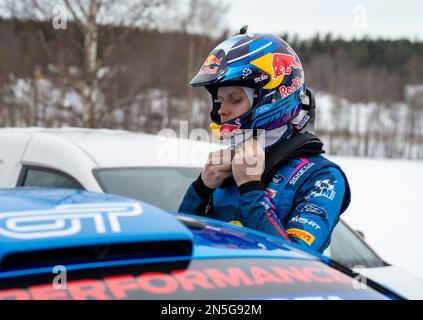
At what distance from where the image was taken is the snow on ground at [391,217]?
830 centimetres

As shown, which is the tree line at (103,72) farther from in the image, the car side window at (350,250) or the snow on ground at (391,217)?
the car side window at (350,250)

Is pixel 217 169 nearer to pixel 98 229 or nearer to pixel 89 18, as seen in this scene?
pixel 98 229

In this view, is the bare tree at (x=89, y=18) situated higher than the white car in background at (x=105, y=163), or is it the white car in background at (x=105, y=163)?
the bare tree at (x=89, y=18)

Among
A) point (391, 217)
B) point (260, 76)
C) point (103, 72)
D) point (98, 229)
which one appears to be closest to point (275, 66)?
point (260, 76)

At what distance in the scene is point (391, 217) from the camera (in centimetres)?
1296

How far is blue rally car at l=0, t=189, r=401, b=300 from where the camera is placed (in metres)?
1.15

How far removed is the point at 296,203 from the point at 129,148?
7.10 feet

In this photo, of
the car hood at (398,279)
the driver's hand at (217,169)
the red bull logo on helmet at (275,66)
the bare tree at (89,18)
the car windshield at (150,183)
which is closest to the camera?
the driver's hand at (217,169)

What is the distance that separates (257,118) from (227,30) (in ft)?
73.3

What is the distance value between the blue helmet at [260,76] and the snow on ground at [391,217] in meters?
4.86

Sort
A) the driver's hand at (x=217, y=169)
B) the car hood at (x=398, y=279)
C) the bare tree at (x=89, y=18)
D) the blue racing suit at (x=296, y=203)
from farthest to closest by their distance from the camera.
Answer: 1. the bare tree at (x=89, y=18)
2. the car hood at (x=398, y=279)
3. the driver's hand at (x=217, y=169)
4. the blue racing suit at (x=296, y=203)

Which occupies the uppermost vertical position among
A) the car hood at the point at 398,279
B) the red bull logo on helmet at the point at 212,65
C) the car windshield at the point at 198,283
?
the red bull logo on helmet at the point at 212,65

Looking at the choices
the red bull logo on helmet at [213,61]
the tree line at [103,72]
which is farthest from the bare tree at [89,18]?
the red bull logo on helmet at [213,61]

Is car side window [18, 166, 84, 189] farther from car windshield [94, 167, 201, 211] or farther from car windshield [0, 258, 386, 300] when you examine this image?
car windshield [0, 258, 386, 300]
